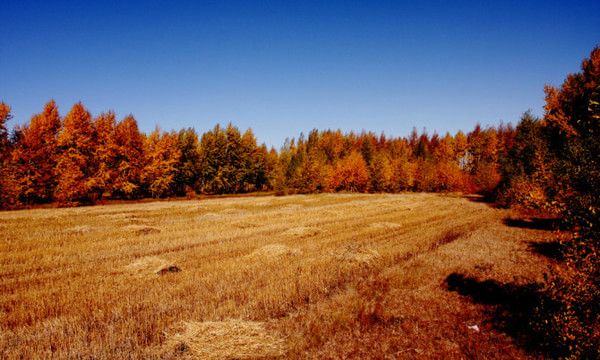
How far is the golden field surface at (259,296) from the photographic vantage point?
251 inches

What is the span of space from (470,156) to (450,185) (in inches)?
1266

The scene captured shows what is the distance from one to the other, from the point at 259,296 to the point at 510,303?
22.1 feet

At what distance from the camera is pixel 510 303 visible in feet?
28.4

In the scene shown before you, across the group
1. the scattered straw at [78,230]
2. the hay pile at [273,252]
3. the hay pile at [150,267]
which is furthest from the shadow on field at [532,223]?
the scattered straw at [78,230]

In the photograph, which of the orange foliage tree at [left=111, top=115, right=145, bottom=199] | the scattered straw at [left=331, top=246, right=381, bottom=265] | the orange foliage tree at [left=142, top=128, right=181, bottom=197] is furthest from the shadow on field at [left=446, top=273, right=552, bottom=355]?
the orange foliage tree at [left=142, top=128, right=181, bottom=197]

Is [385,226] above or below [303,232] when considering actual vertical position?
below

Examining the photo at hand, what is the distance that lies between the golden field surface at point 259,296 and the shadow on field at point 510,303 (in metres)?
0.06

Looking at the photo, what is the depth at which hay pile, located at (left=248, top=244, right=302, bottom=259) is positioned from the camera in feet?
43.7

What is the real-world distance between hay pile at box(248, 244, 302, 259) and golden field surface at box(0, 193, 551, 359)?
0.05 m

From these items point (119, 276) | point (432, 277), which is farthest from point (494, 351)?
point (119, 276)

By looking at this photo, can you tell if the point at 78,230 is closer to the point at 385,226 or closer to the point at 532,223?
the point at 385,226

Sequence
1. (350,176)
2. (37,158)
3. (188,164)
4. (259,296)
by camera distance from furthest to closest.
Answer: (350,176) → (188,164) → (37,158) → (259,296)

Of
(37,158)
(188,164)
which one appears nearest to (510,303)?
(37,158)

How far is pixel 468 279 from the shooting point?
10680mm
